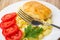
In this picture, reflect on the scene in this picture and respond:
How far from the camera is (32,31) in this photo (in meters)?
1.28

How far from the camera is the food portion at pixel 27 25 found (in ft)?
4.15

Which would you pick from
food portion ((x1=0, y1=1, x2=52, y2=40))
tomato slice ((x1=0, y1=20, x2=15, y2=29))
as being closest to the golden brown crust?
food portion ((x1=0, y1=1, x2=52, y2=40))

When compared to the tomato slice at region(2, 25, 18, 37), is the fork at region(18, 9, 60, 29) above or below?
above

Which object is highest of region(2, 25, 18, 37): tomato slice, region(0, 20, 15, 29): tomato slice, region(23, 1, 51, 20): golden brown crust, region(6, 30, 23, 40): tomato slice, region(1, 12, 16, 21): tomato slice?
region(23, 1, 51, 20): golden brown crust

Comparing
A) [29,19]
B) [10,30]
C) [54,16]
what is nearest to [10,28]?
[10,30]

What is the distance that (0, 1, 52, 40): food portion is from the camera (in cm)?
127

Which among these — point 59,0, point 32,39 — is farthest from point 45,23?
point 59,0

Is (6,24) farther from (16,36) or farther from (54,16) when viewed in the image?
(54,16)

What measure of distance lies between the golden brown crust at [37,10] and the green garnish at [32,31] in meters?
0.10

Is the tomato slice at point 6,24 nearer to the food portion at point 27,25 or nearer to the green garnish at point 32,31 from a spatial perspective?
the food portion at point 27,25

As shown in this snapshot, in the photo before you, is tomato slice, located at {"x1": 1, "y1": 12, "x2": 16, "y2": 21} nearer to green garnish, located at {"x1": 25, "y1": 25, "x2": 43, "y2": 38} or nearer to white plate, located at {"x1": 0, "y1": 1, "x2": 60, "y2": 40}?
white plate, located at {"x1": 0, "y1": 1, "x2": 60, "y2": 40}

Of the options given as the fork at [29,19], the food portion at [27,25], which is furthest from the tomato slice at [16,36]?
the fork at [29,19]

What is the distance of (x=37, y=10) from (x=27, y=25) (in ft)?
0.41

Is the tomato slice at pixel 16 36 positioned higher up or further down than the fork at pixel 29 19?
further down
